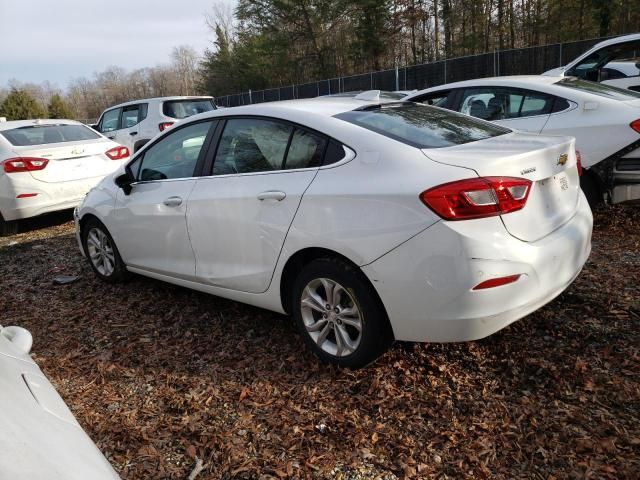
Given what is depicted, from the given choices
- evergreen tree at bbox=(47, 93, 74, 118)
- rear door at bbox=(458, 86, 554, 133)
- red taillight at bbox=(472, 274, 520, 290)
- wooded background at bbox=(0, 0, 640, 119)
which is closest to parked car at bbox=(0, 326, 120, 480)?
red taillight at bbox=(472, 274, 520, 290)

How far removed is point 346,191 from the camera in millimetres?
2805

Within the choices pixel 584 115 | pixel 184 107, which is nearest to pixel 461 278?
pixel 584 115

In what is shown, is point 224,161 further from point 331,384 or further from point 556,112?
point 556,112

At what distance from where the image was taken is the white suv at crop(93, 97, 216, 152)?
11.0 meters

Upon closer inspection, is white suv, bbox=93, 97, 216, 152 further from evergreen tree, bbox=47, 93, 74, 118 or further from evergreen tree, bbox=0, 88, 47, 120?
evergreen tree, bbox=47, 93, 74, 118

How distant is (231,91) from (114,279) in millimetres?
50362

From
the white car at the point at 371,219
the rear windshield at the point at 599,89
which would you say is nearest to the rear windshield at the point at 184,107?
the rear windshield at the point at 599,89

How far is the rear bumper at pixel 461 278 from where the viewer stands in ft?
8.13

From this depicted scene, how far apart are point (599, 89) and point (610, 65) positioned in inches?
178

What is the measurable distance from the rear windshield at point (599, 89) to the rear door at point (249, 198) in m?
3.75

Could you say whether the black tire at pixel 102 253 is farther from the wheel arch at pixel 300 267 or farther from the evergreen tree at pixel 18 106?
the evergreen tree at pixel 18 106

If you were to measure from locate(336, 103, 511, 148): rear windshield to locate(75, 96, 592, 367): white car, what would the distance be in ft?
0.05

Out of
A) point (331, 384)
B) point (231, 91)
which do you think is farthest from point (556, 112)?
point (231, 91)

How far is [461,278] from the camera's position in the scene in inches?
97.9
